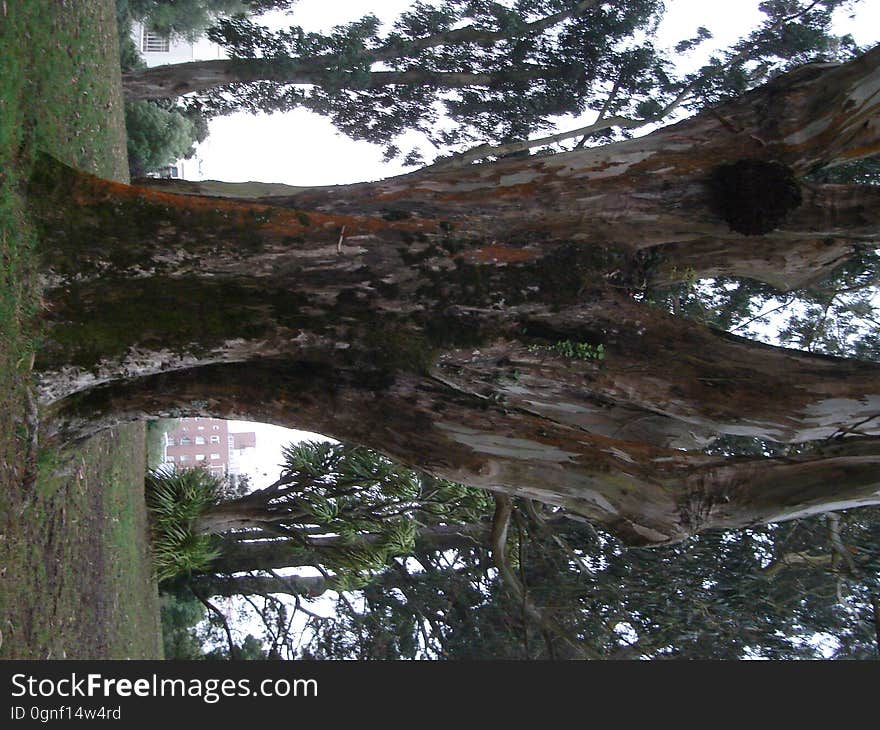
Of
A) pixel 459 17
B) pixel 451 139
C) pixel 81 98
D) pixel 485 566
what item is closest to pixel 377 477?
pixel 485 566

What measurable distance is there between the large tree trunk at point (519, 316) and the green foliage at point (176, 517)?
5642mm

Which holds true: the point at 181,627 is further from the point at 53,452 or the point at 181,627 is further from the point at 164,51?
the point at 164,51

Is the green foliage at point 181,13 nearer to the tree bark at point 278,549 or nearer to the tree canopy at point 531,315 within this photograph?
the tree bark at point 278,549

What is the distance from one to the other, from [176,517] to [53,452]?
19.6ft

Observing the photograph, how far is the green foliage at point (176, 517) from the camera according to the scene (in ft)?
38.3

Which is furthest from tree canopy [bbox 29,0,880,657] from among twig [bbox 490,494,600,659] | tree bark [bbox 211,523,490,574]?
tree bark [bbox 211,523,490,574]

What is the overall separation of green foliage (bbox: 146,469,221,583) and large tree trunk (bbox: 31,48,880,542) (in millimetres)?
5642

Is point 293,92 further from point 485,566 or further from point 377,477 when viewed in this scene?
point 485,566

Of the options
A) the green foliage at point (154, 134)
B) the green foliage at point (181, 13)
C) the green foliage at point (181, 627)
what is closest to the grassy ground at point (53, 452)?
the green foliage at point (181, 627)

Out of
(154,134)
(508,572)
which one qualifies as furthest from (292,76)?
(154,134)

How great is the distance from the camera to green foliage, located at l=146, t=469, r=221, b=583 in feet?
38.3

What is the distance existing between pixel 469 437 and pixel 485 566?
26.3 ft

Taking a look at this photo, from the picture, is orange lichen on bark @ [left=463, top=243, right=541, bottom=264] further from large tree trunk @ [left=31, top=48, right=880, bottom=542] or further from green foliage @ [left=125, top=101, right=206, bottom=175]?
green foliage @ [left=125, top=101, right=206, bottom=175]

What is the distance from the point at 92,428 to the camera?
6.66 metres
